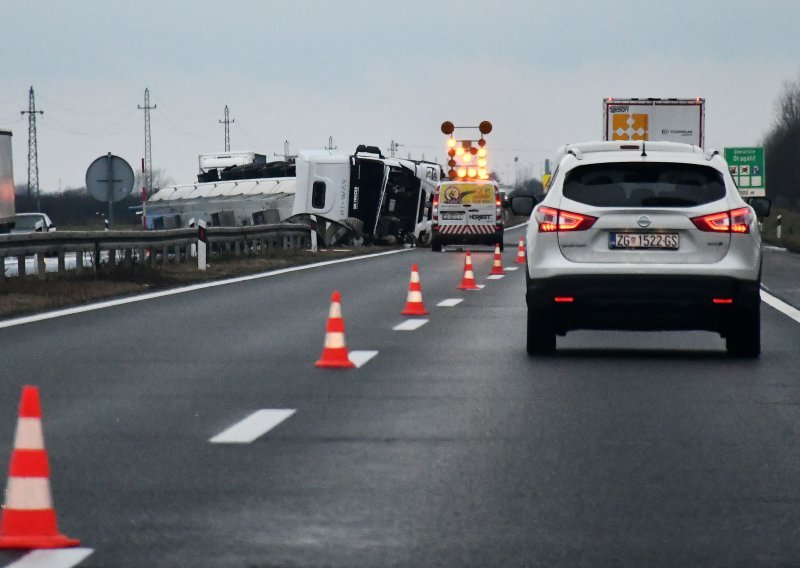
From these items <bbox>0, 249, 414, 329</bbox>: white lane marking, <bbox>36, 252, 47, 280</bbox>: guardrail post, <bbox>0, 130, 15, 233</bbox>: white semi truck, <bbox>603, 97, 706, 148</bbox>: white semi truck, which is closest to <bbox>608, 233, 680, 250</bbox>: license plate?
<bbox>0, 249, 414, 329</bbox>: white lane marking

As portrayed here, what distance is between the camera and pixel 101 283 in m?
25.7

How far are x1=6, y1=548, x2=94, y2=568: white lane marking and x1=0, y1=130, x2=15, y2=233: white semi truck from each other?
2738cm

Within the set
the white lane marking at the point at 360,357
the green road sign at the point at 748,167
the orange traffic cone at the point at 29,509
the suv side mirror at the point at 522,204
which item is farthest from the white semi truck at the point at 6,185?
the green road sign at the point at 748,167

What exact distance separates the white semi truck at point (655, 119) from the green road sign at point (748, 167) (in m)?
33.4

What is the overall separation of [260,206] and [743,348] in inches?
1331

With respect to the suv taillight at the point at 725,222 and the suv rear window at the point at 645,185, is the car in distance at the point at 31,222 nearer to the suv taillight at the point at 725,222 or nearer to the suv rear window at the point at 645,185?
the suv rear window at the point at 645,185

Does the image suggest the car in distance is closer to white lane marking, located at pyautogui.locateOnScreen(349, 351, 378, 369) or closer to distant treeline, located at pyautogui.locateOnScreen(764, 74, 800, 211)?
white lane marking, located at pyautogui.locateOnScreen(349, 351, 378, 369)

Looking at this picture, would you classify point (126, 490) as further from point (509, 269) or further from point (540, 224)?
point (509, 269)

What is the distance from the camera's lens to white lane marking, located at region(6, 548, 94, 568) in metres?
6.11

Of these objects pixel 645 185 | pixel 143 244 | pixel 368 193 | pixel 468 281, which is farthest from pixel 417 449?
pixel 368 193

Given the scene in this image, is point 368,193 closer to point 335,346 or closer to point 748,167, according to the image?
point 748,167

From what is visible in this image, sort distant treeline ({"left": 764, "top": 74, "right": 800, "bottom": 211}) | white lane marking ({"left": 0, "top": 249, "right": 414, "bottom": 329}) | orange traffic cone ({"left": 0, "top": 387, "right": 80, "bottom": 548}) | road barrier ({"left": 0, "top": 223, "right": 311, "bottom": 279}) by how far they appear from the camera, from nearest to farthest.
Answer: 1. orange traffic cone ({"left": 0, "top": 387, "right": 80, "bottom": 548})
2. white lane marking ({"left": 0, "top": 249, "right": 414, "bottom": 329})
3. road barrier ({"left": 0, "top": 223, "right": 311, "bottom": 279})
4. distant treeline ({"left": 764, "top": 74, "right": 800, "bottom": 211})

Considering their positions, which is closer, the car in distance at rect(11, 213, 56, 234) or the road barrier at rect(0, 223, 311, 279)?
the road barrier at rect(0, 223, 311, 279)

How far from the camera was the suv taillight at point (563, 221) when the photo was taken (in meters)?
14.0
